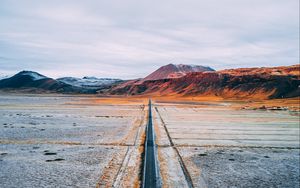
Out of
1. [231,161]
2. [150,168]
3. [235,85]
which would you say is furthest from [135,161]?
[235,85]

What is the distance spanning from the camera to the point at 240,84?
104 metres

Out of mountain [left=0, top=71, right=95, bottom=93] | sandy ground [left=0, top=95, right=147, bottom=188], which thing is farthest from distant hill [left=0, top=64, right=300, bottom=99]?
sandy ground [left=0, top=95, right=147, bottom=188]

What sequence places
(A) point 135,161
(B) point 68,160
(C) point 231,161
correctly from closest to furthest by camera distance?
(A) point 135,161 < (B) point 68,160 < (C) point 231,161

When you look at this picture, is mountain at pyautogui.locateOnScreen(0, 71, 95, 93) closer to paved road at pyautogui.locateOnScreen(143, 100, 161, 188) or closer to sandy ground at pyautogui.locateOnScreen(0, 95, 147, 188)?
sandy ground at pyautogui.locateOnScreen(0, 95, 147, 188)

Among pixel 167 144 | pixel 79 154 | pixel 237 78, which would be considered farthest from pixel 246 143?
pixel 237 78

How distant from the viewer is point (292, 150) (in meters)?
12.6

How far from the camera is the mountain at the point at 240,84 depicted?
90.4m

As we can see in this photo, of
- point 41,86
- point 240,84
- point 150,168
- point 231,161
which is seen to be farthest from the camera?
point 41,86

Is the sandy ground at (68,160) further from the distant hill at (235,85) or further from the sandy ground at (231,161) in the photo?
the distant hill at (235,85)

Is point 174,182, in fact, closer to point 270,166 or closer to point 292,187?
point 292,187

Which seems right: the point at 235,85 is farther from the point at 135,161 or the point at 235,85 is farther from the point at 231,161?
the point at 135,161

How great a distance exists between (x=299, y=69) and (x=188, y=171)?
4367 inches

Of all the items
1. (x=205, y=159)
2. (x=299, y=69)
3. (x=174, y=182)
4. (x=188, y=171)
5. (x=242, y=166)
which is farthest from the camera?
(x=299, y=69)

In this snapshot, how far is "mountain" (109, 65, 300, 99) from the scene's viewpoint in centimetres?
9044
